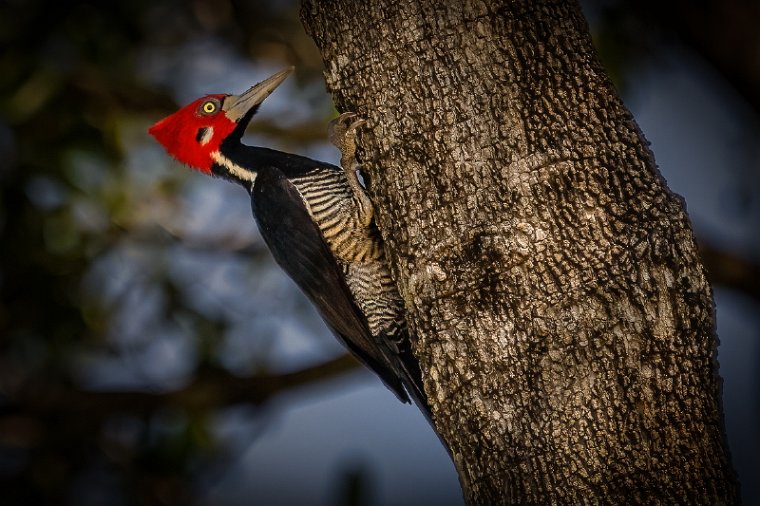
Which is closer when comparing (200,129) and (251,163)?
(251,163)

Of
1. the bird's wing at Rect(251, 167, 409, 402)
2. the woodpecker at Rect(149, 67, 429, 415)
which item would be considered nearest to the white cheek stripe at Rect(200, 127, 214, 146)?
the woodpecker at Rect(149, 67, 429, 415)

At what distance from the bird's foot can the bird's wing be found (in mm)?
382

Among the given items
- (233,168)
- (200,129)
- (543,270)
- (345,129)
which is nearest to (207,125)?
(200,129)

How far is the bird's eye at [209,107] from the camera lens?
4.22 metres

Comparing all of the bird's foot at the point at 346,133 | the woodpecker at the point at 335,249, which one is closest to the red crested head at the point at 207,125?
the woodpecker at the point at 335,249

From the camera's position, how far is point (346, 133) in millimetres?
3062

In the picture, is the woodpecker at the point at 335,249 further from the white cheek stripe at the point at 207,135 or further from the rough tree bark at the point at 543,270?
the rough tree bark at the point at 543,270

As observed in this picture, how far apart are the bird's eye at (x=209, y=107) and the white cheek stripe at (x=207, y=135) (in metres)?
0.08

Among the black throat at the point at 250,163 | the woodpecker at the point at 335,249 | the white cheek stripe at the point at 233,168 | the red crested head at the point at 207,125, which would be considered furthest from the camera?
the red crested head at the point at 207,125

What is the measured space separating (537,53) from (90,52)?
3.50m

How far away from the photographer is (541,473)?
2.49m

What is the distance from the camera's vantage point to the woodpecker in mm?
3686

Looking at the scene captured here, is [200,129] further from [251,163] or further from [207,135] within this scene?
[251,163]

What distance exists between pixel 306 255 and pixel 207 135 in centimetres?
92
